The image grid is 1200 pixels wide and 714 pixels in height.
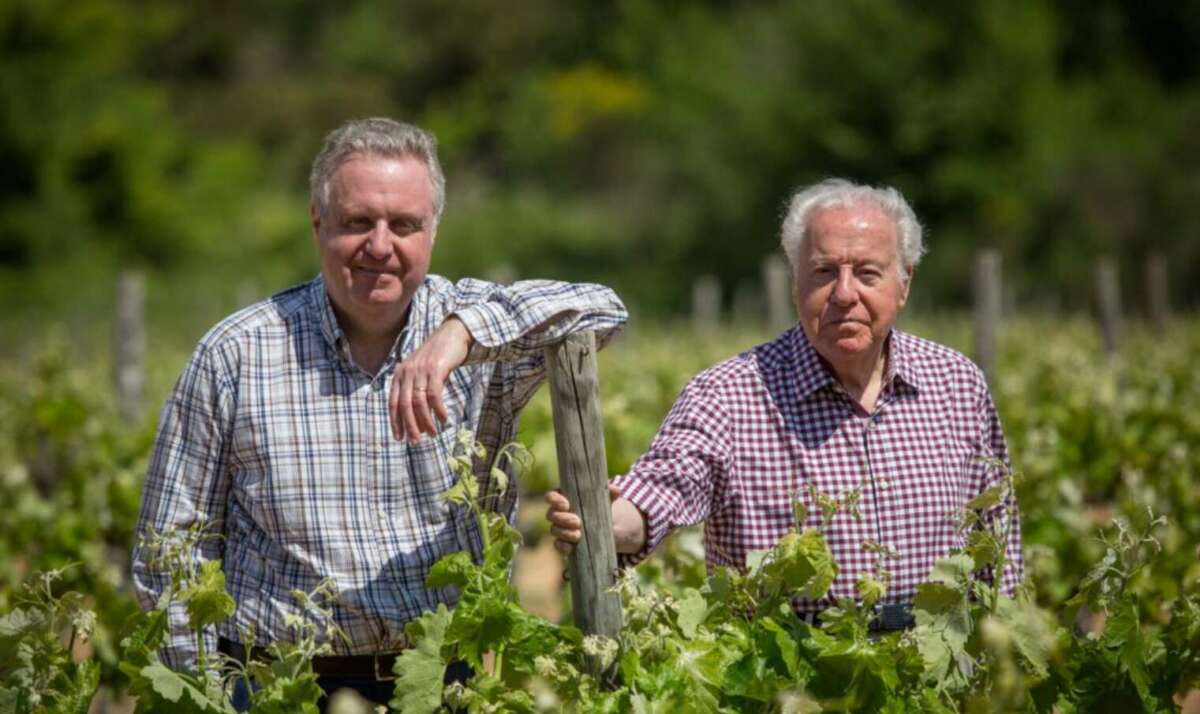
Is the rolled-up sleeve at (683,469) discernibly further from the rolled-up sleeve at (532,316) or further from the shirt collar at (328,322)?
the shirt collar at (328,322)

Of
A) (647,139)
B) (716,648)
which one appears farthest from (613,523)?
(647,139)

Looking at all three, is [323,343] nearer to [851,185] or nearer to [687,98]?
[851,185]

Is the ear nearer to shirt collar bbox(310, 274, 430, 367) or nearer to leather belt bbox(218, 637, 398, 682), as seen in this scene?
shirt collar bbox(310, 274, 430, 367)

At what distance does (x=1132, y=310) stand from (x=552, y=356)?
83.6ft

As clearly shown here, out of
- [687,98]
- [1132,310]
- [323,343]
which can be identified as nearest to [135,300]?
[323,343]

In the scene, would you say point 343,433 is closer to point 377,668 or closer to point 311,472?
point 311,472

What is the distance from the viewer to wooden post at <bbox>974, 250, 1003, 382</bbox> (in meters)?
8.42

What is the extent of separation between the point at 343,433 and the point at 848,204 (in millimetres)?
1020

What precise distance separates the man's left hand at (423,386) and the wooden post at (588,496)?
22cm

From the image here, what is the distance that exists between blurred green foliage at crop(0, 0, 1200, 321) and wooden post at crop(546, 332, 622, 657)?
24.8 meters

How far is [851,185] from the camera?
2.96 m

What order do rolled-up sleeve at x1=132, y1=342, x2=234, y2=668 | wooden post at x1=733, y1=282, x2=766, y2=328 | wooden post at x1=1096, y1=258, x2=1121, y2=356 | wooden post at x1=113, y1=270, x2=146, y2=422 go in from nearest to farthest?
rolled-up sleeve at x1=132, y1=342, x2=234, y2=668
wooden post at x1=113, y1=270, x2=146, y2=422
wooden post at x1=1096, y1=258, x2=1121, y2=356
wooden post at x1=733, y1=282, x2=766, y2=328

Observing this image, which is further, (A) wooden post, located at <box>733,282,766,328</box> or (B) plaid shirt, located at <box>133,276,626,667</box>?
(A) wooden post, located at <box>733,282,766,328</box>

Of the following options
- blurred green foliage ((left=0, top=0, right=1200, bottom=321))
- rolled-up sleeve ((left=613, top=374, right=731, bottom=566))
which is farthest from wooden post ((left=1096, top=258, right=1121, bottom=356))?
Answer: blurred green foliage ((left=0, top=0, right=1200, bottom=321))
